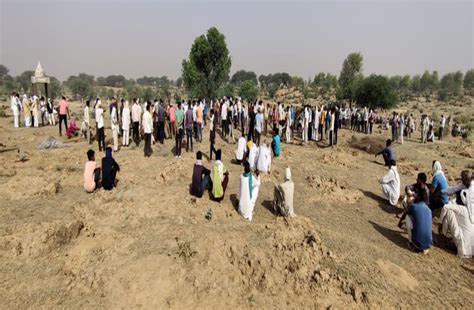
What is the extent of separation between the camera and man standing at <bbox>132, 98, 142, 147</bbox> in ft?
37.3

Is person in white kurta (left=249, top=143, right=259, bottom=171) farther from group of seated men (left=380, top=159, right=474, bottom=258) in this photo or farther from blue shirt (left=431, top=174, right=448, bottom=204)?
blue shirt (left=431, top=174, right=448, bottom=204)

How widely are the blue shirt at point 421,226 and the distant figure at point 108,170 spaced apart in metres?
6.48

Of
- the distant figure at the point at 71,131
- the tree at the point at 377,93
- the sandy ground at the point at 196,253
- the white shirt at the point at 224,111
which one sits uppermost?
the tree at the point at 377,93

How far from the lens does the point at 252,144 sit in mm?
10211

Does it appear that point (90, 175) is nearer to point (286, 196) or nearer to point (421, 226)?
point (286, 196)

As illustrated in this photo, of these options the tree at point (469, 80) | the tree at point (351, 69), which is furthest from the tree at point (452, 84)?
the tree at point (351, 69)

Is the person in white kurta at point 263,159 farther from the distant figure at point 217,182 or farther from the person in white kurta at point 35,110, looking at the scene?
the person in white kurta at point 35,110

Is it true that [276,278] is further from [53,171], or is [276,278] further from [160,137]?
[160,137]

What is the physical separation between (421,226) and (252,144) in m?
5.42

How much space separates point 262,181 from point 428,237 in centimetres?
463

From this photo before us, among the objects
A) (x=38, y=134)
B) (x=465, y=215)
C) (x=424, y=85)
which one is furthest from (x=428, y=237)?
(x=424, y=85)

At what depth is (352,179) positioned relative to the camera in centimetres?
1038

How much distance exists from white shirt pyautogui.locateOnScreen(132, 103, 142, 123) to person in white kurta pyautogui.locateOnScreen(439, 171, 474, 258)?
30.9ft

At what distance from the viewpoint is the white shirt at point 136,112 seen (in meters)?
11.3
